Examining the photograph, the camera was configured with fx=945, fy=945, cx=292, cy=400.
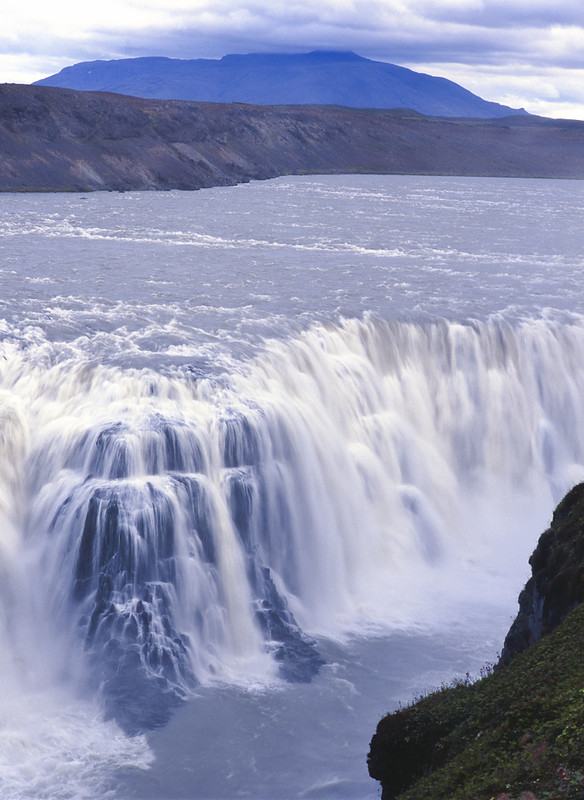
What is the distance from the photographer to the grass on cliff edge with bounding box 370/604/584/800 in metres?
9.37

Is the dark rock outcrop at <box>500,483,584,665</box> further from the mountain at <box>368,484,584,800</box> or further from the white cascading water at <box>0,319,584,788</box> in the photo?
the white cascading water at <box>0,319,584,788</box>

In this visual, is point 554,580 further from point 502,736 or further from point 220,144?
point 220,144

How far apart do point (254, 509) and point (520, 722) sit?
10583 mm

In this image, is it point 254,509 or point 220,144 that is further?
point 220,144

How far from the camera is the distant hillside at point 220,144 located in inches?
3302

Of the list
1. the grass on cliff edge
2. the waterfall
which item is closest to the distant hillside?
the waterfall

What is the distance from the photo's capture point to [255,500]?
20484 mm

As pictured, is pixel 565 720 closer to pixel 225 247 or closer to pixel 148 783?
pixel 148 783

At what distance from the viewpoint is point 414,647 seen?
62.1ft

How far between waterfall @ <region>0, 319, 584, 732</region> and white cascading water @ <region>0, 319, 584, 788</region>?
0.14 ft

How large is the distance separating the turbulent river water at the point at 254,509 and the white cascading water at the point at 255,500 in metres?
0.06

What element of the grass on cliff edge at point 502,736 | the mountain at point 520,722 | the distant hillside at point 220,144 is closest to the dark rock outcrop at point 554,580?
the mountain at point 520,722

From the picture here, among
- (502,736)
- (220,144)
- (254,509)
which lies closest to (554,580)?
(502,736)

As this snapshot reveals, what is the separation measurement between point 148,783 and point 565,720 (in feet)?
24.3
